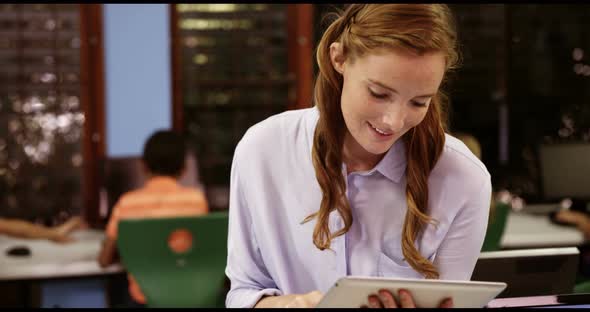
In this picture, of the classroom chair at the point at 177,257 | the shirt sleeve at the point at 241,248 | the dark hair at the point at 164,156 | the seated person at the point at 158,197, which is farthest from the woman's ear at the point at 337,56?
the dark hair at the point at 164,156

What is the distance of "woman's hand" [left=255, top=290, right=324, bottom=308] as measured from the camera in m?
1.24

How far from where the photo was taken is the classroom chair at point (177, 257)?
2629 millimetres

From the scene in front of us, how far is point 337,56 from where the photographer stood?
135cm

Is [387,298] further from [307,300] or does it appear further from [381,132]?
[381,132]

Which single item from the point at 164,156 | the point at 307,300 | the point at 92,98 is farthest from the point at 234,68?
the point at 307,300

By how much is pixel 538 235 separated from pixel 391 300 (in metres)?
2.56

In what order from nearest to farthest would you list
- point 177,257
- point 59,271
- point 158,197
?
point 177,257
point 59,271
point 158,197

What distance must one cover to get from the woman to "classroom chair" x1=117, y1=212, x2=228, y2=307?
1160 mm

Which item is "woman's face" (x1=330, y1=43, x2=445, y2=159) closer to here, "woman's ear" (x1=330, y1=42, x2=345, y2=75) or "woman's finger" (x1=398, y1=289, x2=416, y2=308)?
"woman's ear" (x1=330, y1=42, x2=345, y2=75)

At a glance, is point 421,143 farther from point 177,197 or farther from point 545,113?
point 545,113

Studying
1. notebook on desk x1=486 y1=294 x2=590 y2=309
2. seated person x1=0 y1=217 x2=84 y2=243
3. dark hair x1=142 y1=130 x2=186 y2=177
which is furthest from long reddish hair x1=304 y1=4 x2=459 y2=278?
seated person x1=0 y1=217 x2=84 y2=243

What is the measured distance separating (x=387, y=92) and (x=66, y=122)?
10.7 ft

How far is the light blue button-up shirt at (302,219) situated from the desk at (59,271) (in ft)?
5.40

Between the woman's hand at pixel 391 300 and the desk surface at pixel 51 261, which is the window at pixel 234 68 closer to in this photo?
the desk surface at pixel 51 261
